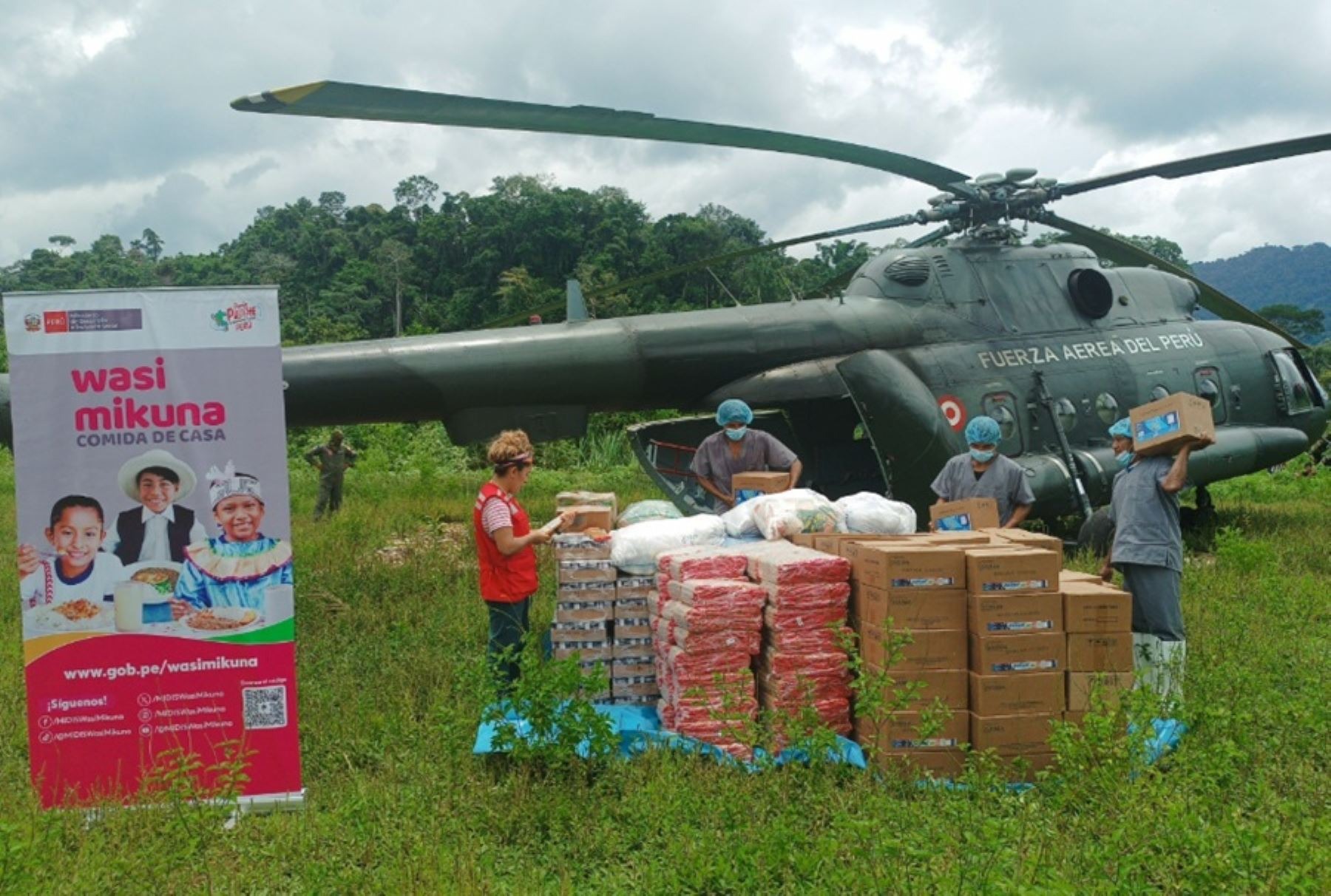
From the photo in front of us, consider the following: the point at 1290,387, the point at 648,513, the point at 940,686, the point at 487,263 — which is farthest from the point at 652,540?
the point at 487,263

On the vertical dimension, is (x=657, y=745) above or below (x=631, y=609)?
below

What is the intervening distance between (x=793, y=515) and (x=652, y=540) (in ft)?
2.96

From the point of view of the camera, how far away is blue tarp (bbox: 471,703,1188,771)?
4980 millimetres

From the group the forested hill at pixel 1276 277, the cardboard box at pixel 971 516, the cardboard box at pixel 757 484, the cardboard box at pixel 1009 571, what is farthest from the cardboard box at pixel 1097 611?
the forested hill at pixel 1276 277

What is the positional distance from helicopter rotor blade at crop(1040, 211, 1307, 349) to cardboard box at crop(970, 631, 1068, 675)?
6.90 meters

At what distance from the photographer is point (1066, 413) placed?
10.8m

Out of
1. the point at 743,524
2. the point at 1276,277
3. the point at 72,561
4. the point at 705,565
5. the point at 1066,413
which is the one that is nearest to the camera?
the point at 72,561

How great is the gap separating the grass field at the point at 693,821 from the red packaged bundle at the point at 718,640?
57cm

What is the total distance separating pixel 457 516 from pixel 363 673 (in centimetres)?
738

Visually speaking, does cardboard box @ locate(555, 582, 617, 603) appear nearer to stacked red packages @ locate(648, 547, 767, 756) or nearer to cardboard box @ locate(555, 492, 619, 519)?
stacked red packages @ locate(648, 547, 767, 756)

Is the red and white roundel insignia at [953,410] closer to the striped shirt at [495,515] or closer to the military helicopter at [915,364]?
the military helicopter at [915,364]

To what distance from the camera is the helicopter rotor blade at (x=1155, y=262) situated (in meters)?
11.1

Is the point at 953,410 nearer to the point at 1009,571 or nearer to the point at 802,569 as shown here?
the point at 1009,571

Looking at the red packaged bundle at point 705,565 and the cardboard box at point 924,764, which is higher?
the red packaged bundle at point 705,565
